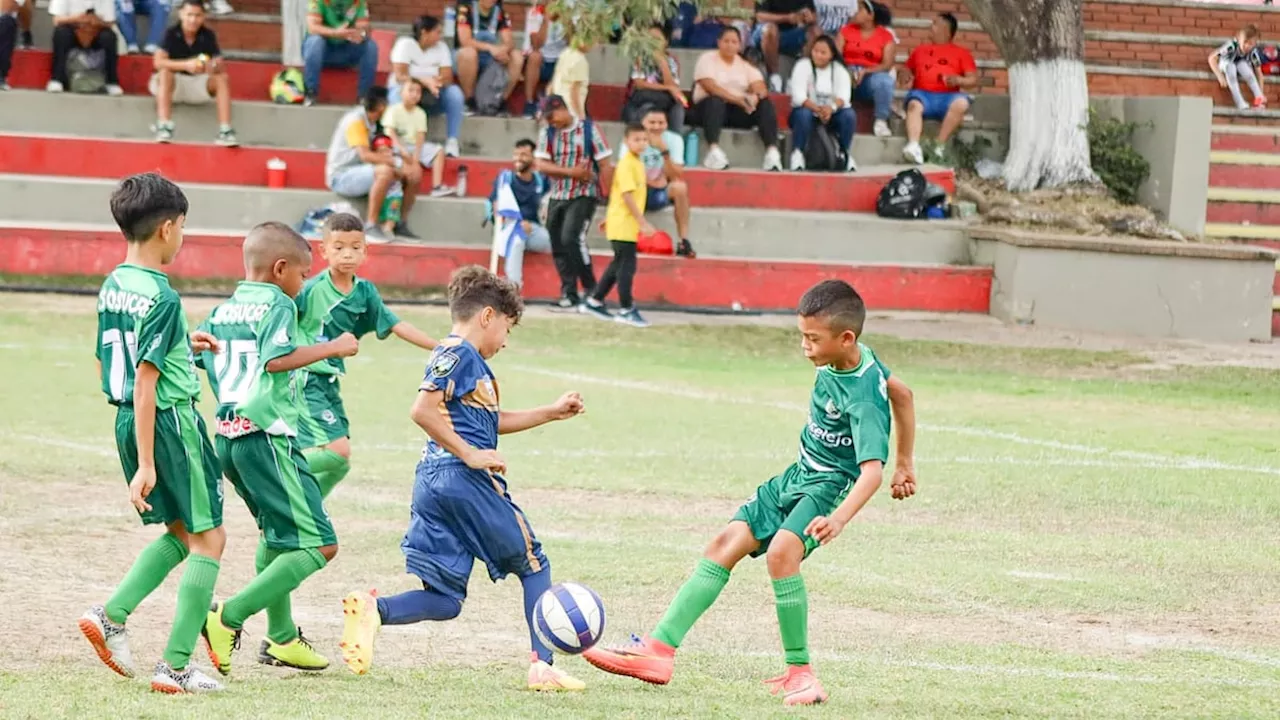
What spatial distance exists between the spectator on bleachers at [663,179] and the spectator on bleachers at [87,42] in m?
6.46

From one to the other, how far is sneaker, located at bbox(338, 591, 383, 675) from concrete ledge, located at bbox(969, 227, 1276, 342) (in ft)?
50.5

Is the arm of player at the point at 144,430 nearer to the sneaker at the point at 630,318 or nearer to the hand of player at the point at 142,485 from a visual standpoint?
the hand of player at the point at 142,485

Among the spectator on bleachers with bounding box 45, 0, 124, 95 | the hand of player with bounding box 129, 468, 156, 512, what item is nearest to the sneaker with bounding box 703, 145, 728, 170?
the spectator on bleachers with bounding box 45, 0, 124, 95

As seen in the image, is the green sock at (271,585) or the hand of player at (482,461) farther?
the green sock at (271,585)

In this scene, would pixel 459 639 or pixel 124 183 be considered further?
pixel 459 639

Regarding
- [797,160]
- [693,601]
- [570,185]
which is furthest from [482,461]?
[797,160]

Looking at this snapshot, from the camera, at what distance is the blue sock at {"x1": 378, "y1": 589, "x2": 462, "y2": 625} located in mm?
6480

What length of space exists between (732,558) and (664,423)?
7197 mm

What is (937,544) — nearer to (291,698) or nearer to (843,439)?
(843,439)

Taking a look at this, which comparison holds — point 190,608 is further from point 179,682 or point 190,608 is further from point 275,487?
point 275,487

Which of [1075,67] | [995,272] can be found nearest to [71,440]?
[995,272]

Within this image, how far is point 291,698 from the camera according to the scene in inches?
242

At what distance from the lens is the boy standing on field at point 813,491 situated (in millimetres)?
6469

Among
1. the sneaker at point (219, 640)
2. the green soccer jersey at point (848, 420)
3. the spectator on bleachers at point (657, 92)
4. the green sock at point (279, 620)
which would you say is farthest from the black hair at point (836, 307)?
the spectator on bleachers at point (657, 92)
